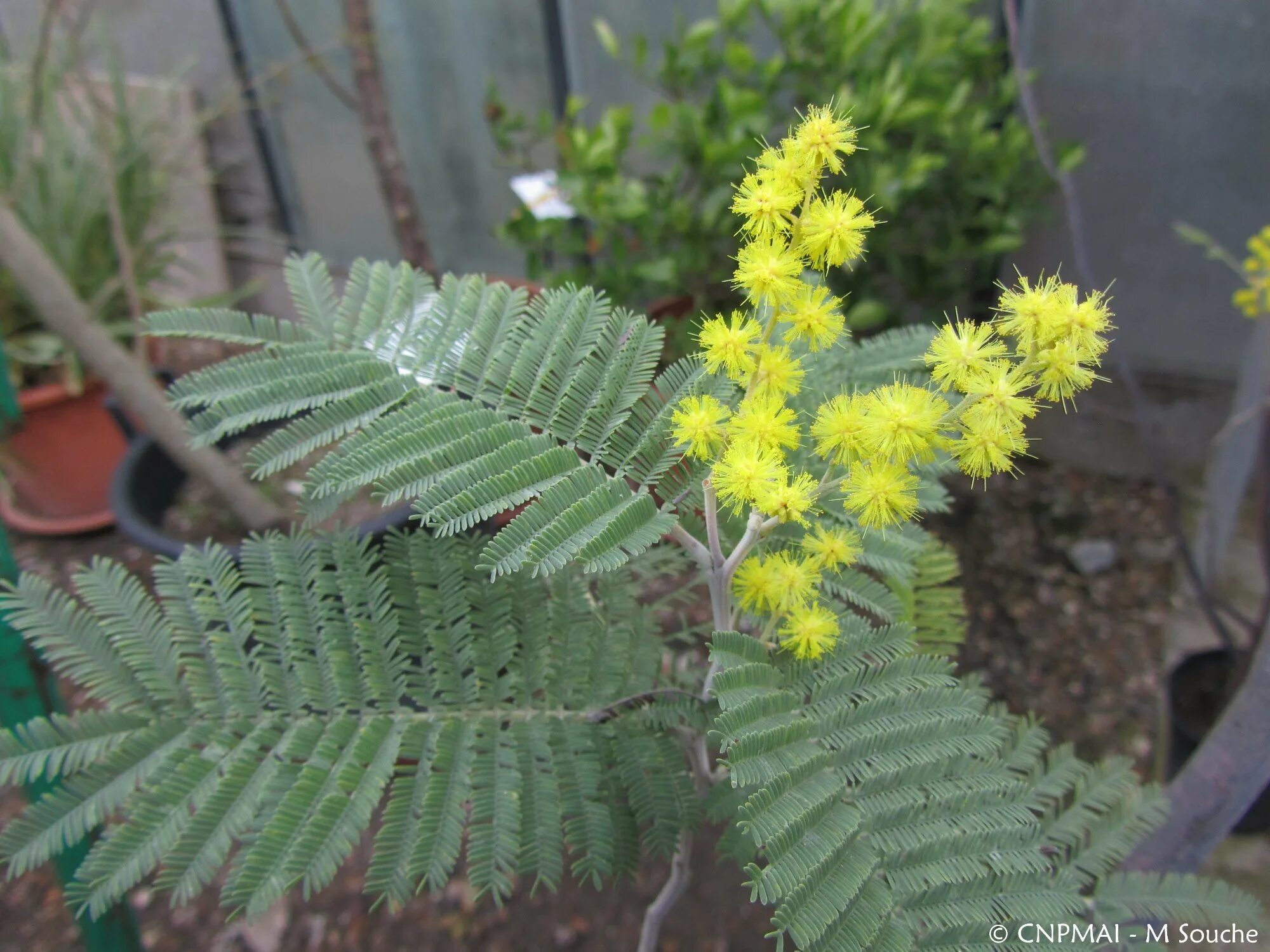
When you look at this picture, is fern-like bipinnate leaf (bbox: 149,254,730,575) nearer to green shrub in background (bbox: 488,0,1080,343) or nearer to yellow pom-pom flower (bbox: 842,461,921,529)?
yellow pom-pom flower (bbox: 842,461,921,529)

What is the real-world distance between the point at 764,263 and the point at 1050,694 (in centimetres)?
168

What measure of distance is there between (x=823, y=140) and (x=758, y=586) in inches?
13.6

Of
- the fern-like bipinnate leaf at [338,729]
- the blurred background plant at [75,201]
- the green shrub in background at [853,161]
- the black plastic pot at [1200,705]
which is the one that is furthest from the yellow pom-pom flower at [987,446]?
the blurred background plant at [75,201]

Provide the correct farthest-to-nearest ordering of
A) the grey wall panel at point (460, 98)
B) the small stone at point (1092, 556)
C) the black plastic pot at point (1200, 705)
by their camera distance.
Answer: the grey wall panel at point (460, 98) < the small stone at point (1092, 556) < the black plastic pot at point (1200, 705)

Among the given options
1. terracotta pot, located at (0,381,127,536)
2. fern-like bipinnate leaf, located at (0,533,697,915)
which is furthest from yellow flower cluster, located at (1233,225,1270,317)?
terracotta pot, located at (0,381,127,536)

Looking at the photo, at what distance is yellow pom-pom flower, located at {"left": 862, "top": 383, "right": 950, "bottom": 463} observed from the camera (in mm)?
533

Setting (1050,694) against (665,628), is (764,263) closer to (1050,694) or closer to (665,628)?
(665,628)

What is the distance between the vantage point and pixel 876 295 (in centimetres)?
206

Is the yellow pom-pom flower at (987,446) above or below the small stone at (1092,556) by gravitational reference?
above

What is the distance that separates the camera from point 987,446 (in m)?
0.52

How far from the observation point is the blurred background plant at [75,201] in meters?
2.29

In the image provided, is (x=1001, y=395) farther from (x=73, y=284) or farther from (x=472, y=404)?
(x=73, y=284)

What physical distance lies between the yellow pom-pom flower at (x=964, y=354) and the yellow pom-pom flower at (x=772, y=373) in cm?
10

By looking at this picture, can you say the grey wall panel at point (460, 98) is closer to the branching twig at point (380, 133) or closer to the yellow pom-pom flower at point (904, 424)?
the branching twig at point (380, 133)
